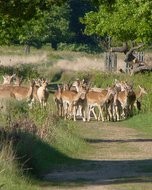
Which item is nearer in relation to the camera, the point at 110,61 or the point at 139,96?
the point at 139,96

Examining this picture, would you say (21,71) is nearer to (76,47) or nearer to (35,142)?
(35,142)

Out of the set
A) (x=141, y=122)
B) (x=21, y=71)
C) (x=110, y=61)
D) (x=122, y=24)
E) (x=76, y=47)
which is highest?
(x=122, y=24)

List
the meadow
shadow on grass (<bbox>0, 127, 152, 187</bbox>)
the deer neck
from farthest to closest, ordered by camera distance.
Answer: the deer neck → shadow on grass (<bbox>0, 127, 152, 187</bbox>) → the meadow

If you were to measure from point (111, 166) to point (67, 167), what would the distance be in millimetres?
1023

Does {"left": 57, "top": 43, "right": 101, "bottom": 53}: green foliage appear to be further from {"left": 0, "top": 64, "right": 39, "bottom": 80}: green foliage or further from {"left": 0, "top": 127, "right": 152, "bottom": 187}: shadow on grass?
{"left": 0, "top": 127, "right": 152, "bottom": 187}: shadow on grass

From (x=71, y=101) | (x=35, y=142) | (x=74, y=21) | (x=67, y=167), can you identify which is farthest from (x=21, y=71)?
(x=74, y=21)

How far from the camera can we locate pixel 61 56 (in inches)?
3187

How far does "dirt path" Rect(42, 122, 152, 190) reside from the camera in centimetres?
1692

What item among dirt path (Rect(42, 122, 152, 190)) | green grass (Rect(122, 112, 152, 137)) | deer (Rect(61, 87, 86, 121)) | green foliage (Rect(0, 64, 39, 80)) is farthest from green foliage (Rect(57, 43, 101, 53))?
dirt path (Rect(42, 122, 152, 190))

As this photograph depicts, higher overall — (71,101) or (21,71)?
(71,101)

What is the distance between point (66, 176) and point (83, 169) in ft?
3.50

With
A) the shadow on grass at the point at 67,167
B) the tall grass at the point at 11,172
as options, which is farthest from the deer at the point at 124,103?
the tall grass at the point at 11,172

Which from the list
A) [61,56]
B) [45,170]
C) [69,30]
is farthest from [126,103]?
[69,30]

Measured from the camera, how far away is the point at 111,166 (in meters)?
19.8
